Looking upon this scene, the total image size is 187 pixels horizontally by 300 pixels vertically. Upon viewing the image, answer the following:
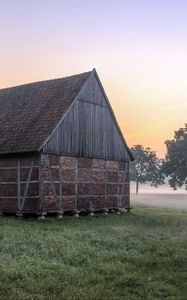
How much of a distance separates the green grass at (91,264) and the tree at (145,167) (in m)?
54.0

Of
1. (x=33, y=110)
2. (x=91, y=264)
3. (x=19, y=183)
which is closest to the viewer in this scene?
(x=91, y=264)

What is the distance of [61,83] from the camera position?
34.6 meters

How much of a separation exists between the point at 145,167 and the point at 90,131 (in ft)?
169

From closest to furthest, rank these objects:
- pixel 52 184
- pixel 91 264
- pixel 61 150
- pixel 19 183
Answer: pixel 91 264, pixel 52 184, pixel 19 183, pixel 61 150

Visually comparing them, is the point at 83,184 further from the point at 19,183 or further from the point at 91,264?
the point at 91,264

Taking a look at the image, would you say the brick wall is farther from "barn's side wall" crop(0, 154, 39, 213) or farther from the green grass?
the green grass

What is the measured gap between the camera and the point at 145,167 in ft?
275

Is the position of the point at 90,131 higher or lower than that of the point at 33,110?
lower

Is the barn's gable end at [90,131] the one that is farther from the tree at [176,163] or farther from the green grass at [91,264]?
the tree at [176,163]

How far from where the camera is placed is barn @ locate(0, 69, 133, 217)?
28.8m

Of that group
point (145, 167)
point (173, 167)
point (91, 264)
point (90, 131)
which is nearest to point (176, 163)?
point (173, 167)

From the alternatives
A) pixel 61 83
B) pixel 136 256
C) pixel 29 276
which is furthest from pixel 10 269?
pixel 61 83

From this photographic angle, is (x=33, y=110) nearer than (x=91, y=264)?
No

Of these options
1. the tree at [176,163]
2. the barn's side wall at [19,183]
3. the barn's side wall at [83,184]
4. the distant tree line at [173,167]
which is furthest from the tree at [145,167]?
the barn's side wall at [19,183]
